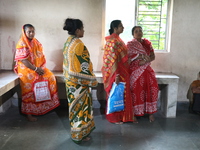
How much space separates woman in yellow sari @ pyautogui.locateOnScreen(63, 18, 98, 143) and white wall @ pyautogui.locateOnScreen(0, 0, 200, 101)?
1.54 meters

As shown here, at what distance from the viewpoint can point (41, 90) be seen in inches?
142

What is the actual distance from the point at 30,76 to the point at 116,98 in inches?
56.4

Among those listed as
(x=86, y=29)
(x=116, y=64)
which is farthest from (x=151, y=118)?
(x=86, y=29)

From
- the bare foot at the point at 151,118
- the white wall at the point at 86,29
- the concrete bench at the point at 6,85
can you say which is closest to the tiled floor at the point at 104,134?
the bare foot at the point at 151,118

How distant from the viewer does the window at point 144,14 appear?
13.9 ft

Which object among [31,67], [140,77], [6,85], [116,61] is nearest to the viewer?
[6,85]

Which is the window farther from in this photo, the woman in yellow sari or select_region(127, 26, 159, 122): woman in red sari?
the woman in yellow sari

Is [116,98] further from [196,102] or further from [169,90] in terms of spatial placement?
[196,102]

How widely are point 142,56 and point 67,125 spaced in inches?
64.6

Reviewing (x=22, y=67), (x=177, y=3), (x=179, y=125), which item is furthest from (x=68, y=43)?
(x=177, y=3)

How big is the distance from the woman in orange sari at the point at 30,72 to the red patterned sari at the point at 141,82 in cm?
135

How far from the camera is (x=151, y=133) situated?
10.7 feet

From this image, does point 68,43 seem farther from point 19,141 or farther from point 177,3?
point 177,3

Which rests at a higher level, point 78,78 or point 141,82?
point 78,78
